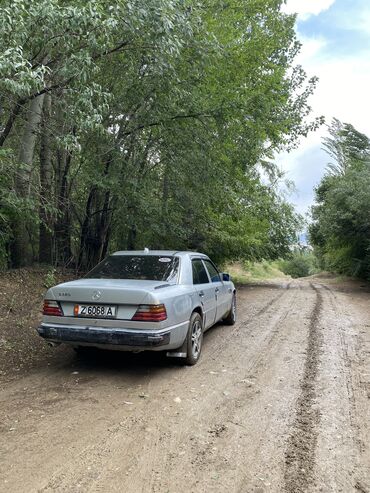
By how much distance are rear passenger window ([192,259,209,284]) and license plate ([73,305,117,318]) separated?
1.57 meters

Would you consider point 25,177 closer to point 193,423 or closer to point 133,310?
point 133,310

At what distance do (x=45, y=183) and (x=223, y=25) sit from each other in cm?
546

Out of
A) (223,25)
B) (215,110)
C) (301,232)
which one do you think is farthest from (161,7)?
(301,232)

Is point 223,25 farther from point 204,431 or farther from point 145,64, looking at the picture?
point 204,431

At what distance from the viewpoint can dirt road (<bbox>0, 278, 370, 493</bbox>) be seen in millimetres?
2959

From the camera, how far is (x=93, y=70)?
229 inches

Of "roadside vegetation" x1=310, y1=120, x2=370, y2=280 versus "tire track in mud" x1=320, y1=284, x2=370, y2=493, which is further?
"roadside vegetation" x1=310, y1=120, x2=370, y2=280

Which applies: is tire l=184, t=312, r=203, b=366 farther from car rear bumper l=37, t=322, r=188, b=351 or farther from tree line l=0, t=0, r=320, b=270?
tree line l=0, t=0, r=320, b=270

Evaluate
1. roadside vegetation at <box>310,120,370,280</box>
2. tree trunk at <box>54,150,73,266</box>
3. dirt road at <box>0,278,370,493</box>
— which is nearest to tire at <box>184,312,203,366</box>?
dirt road at <box>0,278,370,493</box>

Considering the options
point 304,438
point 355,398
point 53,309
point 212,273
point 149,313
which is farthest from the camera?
point 212,273

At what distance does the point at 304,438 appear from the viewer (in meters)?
3.56

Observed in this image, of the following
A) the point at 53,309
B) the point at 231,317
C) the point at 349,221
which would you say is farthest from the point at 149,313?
the point at 349,221

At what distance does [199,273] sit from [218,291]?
81cm

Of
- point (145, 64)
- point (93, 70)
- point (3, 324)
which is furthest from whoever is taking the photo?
point (145, 64)
